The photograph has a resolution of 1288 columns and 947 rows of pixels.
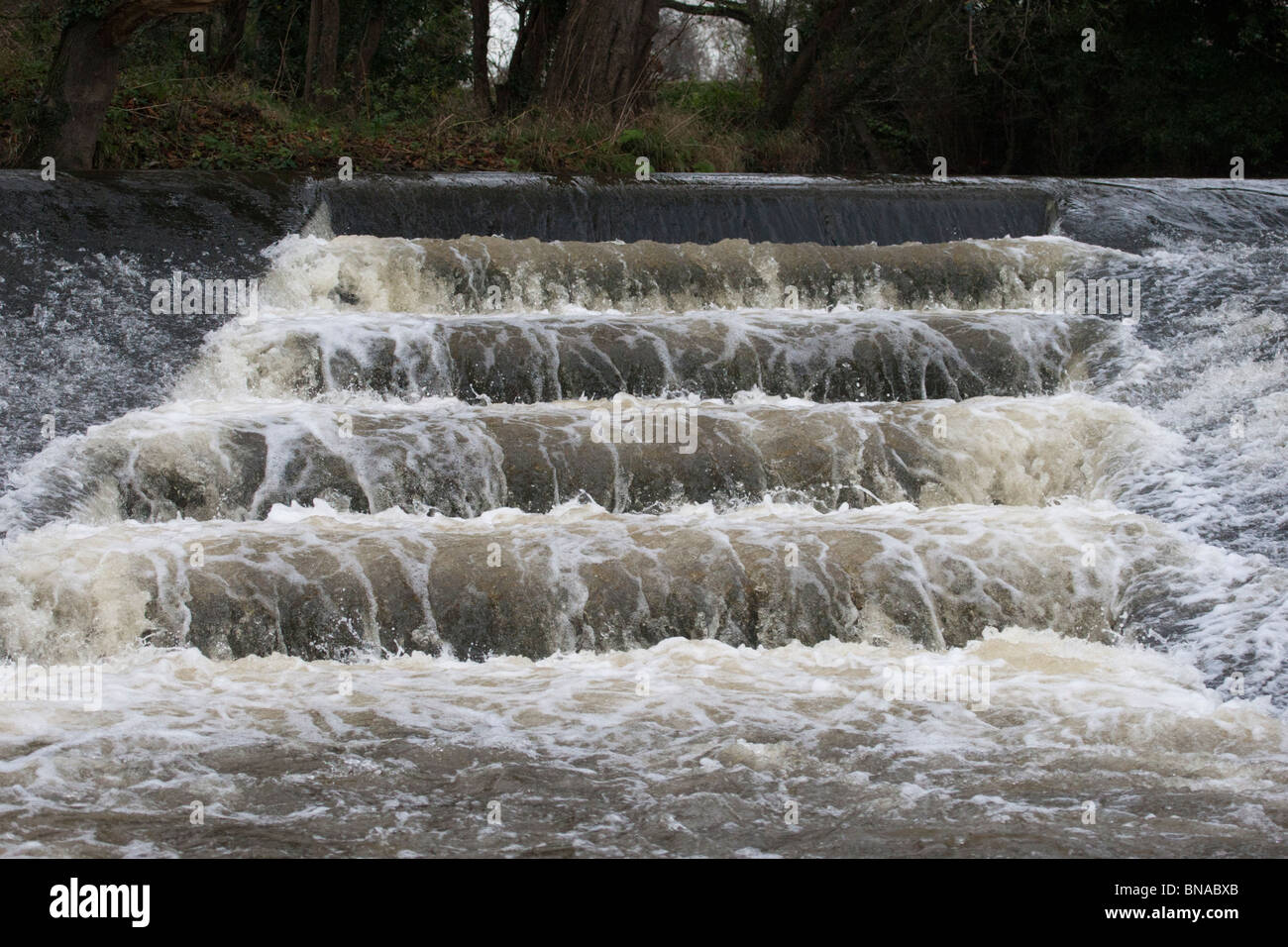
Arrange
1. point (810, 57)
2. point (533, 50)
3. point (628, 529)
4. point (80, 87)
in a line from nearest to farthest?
point (628, 529)
point (80, 87)
point (533, 50)
point (810, 57)

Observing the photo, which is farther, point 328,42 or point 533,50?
point 533,50

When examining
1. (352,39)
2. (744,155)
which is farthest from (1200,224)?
(352,39)

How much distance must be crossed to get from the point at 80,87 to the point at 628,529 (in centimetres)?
782

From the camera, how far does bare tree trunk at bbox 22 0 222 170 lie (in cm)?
1167

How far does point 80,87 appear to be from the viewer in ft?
39.6

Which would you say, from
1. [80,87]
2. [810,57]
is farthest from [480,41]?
[80,87]

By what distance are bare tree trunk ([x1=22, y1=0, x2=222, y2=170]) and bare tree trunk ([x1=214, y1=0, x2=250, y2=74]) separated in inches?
243

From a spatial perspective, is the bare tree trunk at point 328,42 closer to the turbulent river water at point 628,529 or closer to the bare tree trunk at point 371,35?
the bare tree trunk at point 371,35

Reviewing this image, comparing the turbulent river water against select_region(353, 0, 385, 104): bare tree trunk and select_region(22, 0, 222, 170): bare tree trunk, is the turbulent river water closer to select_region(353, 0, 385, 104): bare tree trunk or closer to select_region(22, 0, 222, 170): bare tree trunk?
select_region(22, 0, 222, 170): bare tree trunk

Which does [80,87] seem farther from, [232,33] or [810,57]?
[810,57]

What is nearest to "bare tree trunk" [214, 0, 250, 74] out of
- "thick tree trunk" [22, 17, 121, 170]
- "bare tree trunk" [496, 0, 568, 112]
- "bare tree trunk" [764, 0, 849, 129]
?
"bare tree trunk" [496, 0, 568, 112]

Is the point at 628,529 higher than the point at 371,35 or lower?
lower

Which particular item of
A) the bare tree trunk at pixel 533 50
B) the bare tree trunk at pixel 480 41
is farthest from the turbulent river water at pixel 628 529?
the bare tree trunk at pixel 480 41

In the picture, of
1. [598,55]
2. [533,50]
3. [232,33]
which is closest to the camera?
[598,55]
